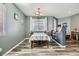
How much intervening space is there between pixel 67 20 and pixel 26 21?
2210 mm

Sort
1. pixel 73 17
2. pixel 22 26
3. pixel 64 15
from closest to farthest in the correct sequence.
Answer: pixel 22 26 → pixel 64 15 → pixel 73 17

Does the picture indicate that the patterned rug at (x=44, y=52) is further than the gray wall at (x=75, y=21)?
No

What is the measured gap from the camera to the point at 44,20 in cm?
676

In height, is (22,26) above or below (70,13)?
below

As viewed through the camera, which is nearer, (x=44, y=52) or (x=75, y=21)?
(x=44, y=52)

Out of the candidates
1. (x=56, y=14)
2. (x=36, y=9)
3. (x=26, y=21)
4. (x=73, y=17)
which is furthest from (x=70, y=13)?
(x=26, y=21)

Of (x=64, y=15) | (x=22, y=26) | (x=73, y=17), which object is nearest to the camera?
(x=22, y=26)

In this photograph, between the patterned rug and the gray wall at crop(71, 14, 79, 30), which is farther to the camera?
the gray wall at crop(71, 14, 79, 30)

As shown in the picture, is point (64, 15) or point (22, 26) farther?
point (64, 15)

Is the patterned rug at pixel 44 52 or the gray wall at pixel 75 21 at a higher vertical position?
the gray wall at pixel 75 21

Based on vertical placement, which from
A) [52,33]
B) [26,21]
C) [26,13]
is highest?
[26,13]

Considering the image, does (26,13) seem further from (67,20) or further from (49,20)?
(67,20)

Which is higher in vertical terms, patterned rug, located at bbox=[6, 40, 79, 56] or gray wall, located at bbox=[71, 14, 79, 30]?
gray wall, located at bbox=[71, 14, 79, 30]

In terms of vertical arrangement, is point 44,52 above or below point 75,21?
below
